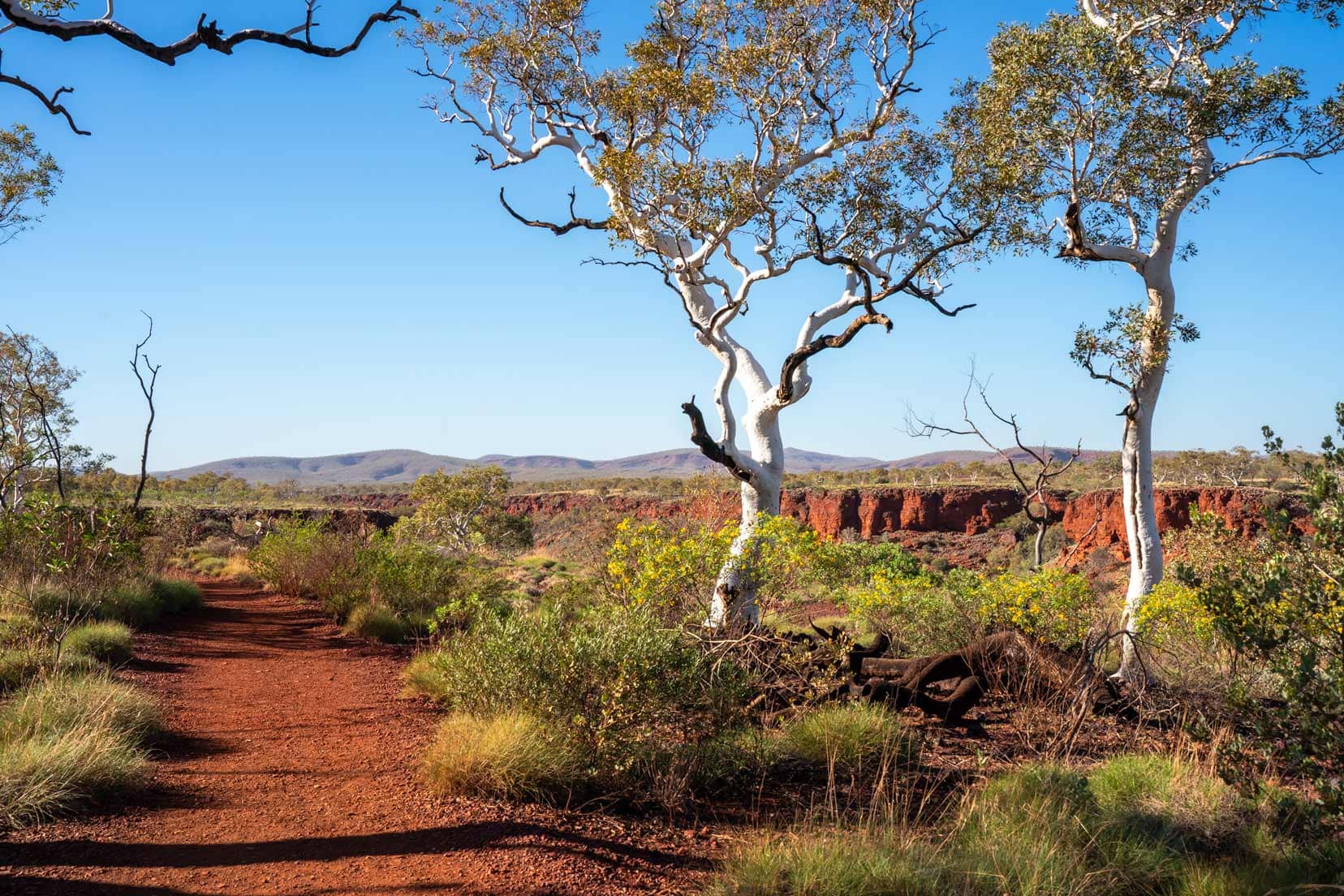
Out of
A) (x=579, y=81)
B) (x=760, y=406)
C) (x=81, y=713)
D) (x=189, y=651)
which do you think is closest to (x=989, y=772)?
(x=760, y=406)

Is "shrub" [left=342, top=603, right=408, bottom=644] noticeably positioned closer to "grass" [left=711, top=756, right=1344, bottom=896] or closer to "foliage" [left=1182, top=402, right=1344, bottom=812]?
"grass" [left=711, top=756, right=1344, bottom=896]

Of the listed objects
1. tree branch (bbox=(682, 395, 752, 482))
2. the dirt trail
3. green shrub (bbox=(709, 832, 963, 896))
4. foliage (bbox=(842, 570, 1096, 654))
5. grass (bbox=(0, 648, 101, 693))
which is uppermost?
tree branch (bbox=(682, 395, 752, 482))

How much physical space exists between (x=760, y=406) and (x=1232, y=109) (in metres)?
5.53

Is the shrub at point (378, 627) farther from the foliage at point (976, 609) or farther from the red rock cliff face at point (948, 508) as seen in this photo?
the red rock cliff face at point (948, 508)

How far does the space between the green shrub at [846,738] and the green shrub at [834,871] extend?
172cm

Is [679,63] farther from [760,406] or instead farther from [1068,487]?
[1068,487]

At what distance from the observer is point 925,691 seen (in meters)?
7.31

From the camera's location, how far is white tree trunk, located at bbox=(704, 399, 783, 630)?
7273 millimetres

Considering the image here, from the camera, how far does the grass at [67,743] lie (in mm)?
4570

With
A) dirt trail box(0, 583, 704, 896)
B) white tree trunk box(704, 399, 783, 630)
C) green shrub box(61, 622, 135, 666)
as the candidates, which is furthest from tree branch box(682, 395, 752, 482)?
green shrub box(61, 622, 135, 666)

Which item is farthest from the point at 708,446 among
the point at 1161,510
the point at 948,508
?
the point at 948,508

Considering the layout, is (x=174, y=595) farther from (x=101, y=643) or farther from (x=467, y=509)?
(x=467, y=509)

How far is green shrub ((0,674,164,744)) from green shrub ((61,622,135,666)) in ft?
6.44

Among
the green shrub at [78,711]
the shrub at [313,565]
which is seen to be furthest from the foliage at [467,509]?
the green shrub at [78,711]
